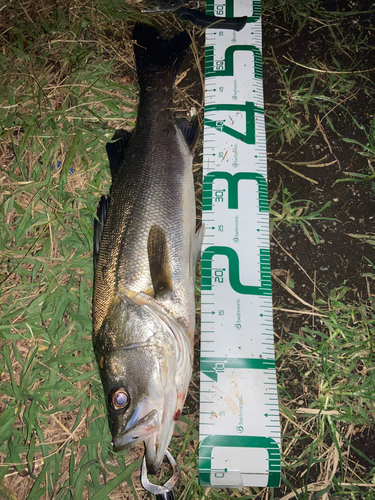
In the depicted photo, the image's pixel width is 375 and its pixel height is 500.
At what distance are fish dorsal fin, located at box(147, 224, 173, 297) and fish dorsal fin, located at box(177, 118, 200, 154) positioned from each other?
850 mm

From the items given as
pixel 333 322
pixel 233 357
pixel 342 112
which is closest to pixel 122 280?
pixel 233 357

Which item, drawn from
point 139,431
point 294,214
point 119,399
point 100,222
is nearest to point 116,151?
point 100,222

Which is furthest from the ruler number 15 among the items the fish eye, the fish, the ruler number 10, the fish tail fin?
the ruler number 10

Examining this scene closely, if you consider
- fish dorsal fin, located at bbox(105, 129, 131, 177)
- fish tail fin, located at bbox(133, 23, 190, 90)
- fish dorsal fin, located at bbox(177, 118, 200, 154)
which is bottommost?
fish dorsal fin, located at bbox(105, 129, 131, 177)

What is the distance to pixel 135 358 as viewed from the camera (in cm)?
212

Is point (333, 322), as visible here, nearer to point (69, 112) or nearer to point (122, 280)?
point (122, 280)

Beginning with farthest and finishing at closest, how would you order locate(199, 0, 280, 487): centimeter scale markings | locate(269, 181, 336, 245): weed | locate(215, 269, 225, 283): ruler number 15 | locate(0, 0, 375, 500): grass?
locate(269, 181, 336, 245): weed → locate(215, 269, 225, 283): ruler number 15 → locate(0, 0, 375, 500): grass → locate(199, 0, 280, 487): centimeter scale markings

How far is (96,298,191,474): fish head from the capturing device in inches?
79.7

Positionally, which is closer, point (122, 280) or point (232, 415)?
point (122, 280)

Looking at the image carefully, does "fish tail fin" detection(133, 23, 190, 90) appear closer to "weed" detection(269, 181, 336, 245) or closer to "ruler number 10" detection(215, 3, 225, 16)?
"ruler number 10" detection(215, 3, 225, 16)

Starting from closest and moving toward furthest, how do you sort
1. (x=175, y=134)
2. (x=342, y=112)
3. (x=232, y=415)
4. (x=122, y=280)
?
(x=122, y=280) → (x=232, y=415) → (x=175, y=134) → (x=342, y=112)

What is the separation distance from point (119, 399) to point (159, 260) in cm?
91

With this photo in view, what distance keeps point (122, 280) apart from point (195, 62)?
90.0 inches

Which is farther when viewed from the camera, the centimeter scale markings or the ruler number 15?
the ruler number 15
